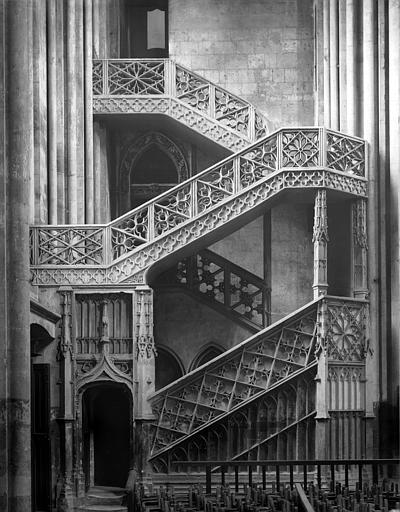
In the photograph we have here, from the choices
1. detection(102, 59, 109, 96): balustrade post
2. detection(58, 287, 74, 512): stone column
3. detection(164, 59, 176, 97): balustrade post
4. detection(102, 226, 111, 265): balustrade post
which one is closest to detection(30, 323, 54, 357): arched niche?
detection(58, 287, 74, 512): stone column

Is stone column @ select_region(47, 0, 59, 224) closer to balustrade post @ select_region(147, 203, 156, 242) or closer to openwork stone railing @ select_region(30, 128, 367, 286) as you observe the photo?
openwork stone railing @ select_region(30, 128, 367, 286)

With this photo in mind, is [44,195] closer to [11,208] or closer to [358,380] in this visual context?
[11,208]

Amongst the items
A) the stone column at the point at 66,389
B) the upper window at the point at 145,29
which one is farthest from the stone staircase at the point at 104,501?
the upper window at the point at 145,29

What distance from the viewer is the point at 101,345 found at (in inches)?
1001

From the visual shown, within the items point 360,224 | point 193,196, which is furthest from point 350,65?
point 193,196

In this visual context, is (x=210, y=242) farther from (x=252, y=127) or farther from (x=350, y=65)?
(x=350, y=65)

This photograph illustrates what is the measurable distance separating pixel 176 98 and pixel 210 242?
419 cm

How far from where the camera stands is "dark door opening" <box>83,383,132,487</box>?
94.8ft

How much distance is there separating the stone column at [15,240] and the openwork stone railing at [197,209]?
470cm

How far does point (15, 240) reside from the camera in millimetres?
20344

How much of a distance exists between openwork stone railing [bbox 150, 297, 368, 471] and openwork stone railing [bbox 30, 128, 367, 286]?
7.76 ft

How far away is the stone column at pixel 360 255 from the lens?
1038 inches

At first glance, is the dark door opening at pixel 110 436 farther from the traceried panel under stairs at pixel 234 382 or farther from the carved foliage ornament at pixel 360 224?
the carved foliage ornament at pixel 360 224

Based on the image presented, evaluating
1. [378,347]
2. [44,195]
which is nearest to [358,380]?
[378,347]
